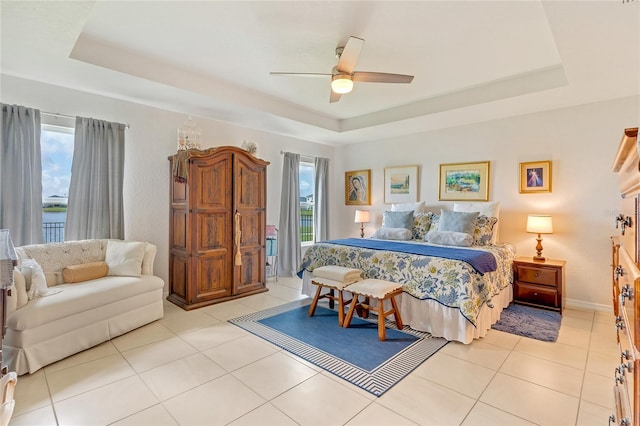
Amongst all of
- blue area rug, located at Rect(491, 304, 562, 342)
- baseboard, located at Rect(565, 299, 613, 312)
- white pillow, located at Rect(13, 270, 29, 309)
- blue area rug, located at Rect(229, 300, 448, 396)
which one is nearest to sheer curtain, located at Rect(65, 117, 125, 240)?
white pillow, located at Rect(13, 270, 29, 309)

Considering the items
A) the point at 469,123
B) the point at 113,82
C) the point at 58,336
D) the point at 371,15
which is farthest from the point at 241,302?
the point at 469,123

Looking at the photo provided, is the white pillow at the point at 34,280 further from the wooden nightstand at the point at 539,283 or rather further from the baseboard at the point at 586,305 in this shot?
the baseboard at the point at 586,305

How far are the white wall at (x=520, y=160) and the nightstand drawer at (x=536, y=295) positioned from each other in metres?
0.47

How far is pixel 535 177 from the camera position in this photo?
13.7ft

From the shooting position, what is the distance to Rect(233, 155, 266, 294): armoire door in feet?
13.8

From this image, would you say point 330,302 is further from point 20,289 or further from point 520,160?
point 520,160

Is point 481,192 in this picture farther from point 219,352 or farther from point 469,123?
point 219,352

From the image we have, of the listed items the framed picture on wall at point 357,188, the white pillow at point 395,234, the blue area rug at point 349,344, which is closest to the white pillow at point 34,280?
the blue area rug at point 349,344

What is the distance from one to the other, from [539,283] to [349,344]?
2.57m

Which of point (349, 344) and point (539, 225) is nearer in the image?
point (349, 344)

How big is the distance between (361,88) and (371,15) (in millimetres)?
1523

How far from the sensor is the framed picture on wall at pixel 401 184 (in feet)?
17.6

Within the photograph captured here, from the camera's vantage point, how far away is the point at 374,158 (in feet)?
19.5

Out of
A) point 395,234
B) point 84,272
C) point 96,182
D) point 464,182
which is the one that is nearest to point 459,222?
point 395,234
